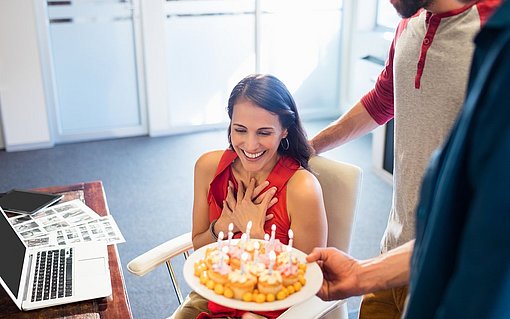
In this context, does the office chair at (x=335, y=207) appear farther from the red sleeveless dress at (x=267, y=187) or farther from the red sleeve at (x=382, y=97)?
the red sleeve at (x=382, y=97)

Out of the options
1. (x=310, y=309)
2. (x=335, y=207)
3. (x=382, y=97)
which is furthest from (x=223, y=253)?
(x=382, y=97)

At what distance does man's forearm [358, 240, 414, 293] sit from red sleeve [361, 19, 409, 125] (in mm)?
742

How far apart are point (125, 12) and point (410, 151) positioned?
377 cm

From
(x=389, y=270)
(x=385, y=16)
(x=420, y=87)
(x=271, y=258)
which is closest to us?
(x=389, y=270)

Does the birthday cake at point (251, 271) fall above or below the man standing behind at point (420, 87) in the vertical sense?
below

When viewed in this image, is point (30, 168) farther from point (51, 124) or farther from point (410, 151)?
point (410, 151)

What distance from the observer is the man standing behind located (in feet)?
4.99

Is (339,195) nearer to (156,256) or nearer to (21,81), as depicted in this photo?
(156,256)

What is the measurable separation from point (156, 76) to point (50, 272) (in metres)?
3.61

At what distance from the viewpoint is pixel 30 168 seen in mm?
4555

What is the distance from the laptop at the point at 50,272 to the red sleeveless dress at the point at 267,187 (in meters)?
0.39

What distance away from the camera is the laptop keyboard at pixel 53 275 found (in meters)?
1.54

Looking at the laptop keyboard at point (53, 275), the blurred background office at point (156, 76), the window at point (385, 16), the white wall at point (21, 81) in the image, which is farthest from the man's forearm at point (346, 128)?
the white wall at point (21, 81)

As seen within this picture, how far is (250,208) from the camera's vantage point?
6.21 ft
